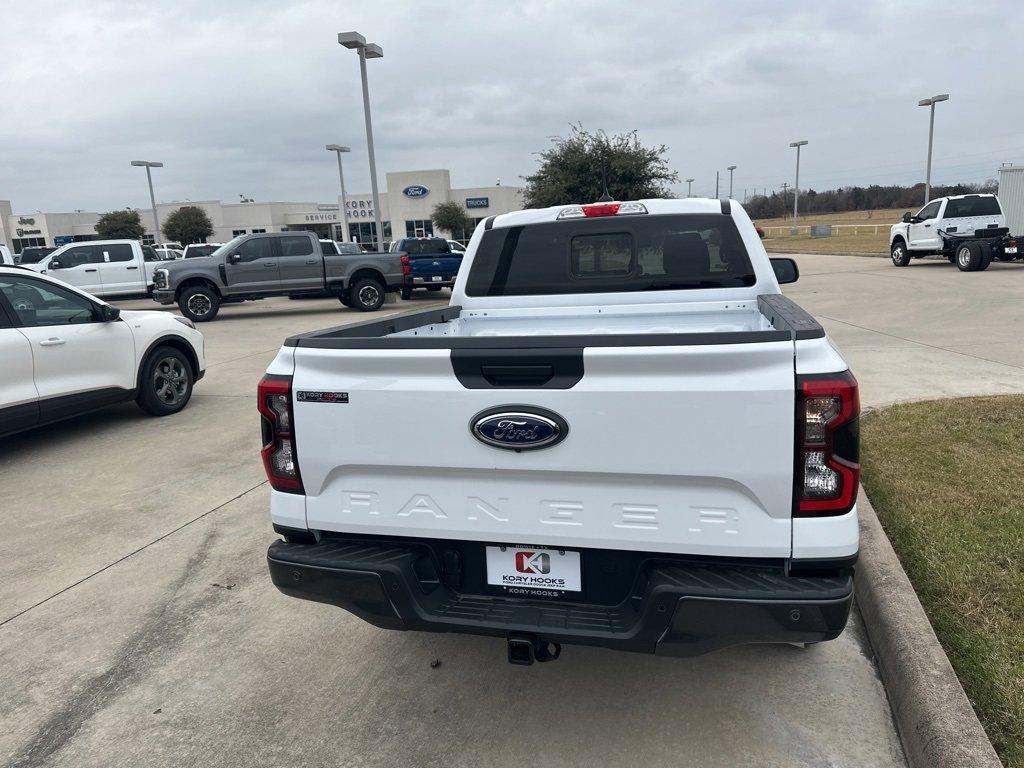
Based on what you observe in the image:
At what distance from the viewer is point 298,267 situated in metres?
18.4

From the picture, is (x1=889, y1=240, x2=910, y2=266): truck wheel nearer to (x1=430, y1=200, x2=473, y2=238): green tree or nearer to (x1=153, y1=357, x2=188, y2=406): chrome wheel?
(x1=153, y1=357, x2=188, y2=406): chrome wheel

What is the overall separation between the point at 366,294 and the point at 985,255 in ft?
55.3

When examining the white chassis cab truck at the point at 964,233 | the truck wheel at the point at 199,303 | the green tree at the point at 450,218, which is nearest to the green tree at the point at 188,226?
the green tree at the point at 450,218

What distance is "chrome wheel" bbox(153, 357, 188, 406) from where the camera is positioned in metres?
7.95

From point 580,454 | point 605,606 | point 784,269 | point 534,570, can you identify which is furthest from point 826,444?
point 784,269

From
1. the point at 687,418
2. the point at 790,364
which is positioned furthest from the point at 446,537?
the point at 790,364

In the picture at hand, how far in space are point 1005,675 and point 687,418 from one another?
1.77 m

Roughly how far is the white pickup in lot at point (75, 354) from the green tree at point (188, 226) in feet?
200

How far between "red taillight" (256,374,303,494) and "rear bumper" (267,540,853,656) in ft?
0.88

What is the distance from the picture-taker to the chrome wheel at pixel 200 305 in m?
18.4

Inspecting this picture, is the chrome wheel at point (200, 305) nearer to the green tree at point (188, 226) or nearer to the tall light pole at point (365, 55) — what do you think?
the tall light pole at point (365, 55)

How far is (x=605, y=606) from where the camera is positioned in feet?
8.42

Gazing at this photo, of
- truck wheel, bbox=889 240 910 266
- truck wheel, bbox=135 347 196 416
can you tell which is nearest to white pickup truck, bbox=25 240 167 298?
truck wheel, bbox=135 347 196 416

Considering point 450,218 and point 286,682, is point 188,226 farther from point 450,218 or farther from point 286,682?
point 286,682
